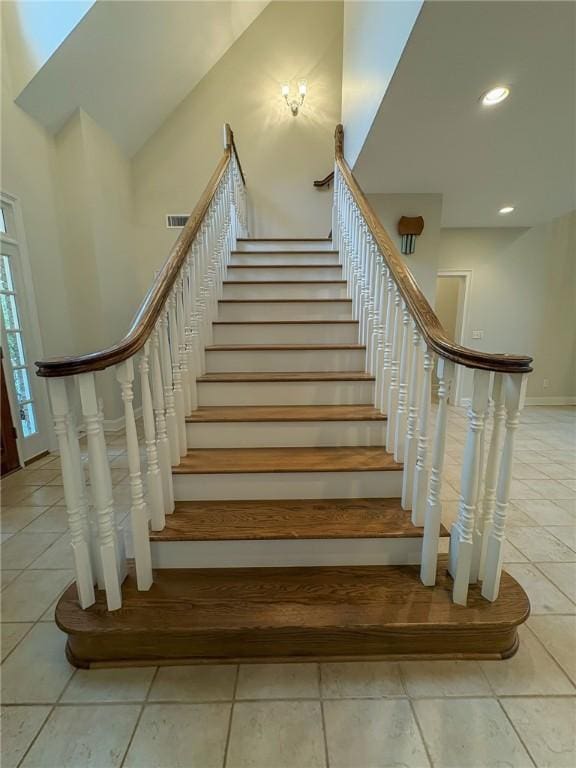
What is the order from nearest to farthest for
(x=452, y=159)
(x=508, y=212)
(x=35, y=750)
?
(x=35, y=750) < (x=452, y=159) < (x=508, y=212)

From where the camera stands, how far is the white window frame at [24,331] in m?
2.81

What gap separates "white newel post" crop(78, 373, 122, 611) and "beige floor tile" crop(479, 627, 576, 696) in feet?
4.28

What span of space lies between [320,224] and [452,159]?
2481 millimetres

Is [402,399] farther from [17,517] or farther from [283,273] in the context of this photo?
[17,517]

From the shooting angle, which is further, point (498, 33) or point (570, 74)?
point (570, 74)

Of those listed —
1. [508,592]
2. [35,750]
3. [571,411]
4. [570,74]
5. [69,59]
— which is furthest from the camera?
[571,411]

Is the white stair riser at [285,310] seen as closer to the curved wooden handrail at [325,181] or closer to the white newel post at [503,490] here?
the white newel post at [503,490]

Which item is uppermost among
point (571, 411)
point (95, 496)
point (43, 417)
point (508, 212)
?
point (508, 212)

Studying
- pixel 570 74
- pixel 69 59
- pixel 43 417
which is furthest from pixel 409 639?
pixel 69 59

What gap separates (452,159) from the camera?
263 cm

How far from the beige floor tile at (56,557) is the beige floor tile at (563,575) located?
226 centimetres

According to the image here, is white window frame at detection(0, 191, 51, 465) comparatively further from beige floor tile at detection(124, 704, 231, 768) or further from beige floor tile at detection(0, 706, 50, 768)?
beige floor tile at detection(124, 704, 231, 768)

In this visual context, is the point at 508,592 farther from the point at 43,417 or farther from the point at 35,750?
the point at 43,417

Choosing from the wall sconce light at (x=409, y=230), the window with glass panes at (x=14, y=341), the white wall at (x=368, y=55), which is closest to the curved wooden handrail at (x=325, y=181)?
the white wall at (x=368, y=55)
